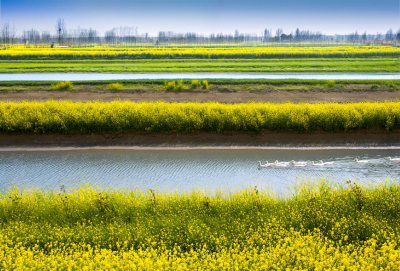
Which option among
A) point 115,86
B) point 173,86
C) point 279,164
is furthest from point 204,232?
point 115,86

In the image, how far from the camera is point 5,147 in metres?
18.6

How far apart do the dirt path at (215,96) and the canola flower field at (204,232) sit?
15.4 metres

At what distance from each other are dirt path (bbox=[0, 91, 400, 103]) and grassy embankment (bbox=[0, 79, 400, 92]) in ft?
3.13

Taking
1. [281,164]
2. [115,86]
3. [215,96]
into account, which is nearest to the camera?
[281,164]

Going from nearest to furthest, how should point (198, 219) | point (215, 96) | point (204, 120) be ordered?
point (198, 219) → point (204, 120) → point (215, 96)

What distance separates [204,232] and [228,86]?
70.3ft

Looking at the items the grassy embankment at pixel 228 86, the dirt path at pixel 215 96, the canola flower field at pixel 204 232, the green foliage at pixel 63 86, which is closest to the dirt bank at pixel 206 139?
the dirt path at pixel 215 96

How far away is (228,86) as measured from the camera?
29.5m

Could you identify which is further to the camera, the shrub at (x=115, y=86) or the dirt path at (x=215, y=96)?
the shrub at (x=115, y=86)

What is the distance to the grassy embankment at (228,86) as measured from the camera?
28.6m

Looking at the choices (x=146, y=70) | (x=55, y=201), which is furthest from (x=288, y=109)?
(x=146, y=70)

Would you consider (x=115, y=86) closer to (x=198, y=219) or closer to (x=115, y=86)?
(x=115, y=86)

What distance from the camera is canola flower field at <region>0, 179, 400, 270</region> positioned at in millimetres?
7652

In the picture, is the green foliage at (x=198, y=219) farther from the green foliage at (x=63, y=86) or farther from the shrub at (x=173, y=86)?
the green foliage at (x=63, y=86)
